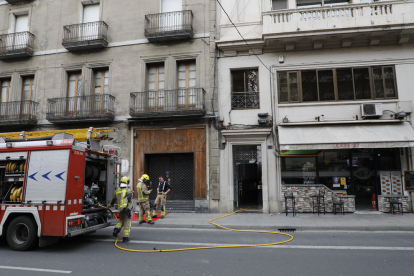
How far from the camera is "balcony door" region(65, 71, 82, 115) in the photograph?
1474cm

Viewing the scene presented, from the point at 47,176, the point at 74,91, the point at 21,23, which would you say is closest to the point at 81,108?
the point at 74,91

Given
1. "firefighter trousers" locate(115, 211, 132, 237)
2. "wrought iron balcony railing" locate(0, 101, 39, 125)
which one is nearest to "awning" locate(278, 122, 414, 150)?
"firefighter trousers" locate(115, 211, 132, 237)

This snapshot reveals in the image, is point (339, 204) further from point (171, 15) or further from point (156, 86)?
point (171, 15)

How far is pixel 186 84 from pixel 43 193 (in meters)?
8.96

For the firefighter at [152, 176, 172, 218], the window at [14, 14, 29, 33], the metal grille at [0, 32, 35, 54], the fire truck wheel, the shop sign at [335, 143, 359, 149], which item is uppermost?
the window at [14, 14, 29, 33]

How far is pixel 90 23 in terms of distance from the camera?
1512 centimetres

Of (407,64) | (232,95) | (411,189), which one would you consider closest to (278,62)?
(232,95)

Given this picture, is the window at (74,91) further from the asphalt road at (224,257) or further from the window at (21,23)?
the asphalt road at (224,257)

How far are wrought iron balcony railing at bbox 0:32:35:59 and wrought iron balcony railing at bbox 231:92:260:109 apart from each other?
11789 millimetres

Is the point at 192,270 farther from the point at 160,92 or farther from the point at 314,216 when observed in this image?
the point at 160,92

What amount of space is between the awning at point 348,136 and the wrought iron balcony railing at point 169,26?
677 cm

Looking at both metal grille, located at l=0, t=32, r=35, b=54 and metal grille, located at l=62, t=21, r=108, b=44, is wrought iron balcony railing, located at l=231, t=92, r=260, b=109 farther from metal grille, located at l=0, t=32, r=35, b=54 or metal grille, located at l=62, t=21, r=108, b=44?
metal grille, located at l=0, t=32, r=35, b=54

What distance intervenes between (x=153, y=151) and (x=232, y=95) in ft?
15.6

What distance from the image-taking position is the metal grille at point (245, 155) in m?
13.1
